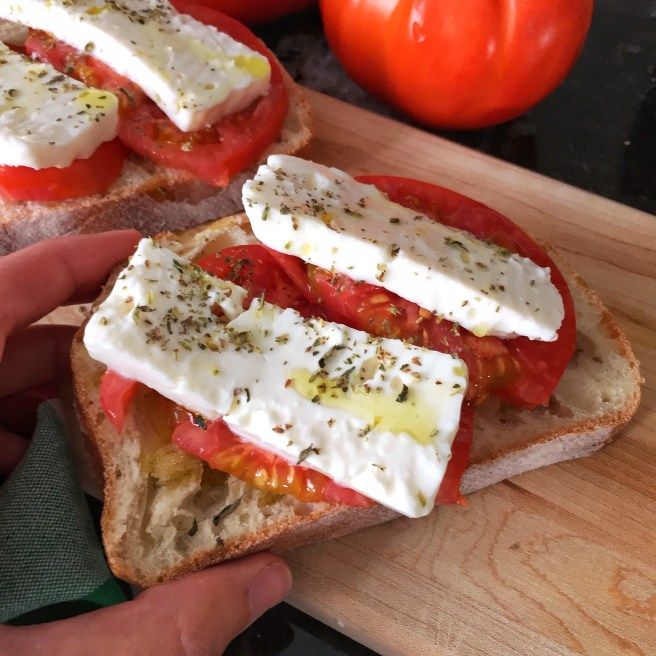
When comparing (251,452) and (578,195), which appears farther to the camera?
(578,195)

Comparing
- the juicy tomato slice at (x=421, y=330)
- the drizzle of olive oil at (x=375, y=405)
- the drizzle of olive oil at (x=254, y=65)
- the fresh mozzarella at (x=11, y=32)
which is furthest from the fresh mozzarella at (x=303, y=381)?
the fresh mozzarella at (x=11, y=32)

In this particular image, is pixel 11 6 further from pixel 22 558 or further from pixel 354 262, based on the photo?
pixel 22 558

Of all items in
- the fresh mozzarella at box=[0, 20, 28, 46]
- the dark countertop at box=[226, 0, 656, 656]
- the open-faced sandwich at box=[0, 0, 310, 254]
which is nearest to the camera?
the open-faced sandwich at box=[0, 0, 310, 254]

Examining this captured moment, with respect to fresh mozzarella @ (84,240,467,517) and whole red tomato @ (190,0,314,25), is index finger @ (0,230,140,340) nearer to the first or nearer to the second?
fresh mozzarella @ (84,240,467,517)

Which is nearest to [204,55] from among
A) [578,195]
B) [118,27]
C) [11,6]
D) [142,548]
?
[118,27]

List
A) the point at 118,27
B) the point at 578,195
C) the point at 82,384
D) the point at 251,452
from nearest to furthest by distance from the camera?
1. the point at 251,452
2. the point at 82,384
3. the point at 118,27
4. the point at 578,195

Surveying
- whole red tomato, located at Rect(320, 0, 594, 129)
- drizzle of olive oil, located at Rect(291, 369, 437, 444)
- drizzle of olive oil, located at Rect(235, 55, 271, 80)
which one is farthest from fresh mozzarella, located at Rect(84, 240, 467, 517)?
whole red tomato, located at Rect(320, 0, 594, 129)
